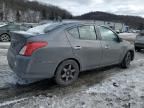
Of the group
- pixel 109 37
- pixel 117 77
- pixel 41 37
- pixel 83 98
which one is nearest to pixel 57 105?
pixel 83 98

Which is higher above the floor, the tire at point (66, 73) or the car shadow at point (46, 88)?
the tire at point (66, 73)

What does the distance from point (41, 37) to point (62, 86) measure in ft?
4.32

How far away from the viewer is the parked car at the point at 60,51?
441cm

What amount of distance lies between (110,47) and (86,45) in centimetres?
108

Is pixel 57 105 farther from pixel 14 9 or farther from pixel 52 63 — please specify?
pixel 14 9

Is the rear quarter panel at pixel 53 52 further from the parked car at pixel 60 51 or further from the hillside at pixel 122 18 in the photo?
the hillside at pixel 122 18

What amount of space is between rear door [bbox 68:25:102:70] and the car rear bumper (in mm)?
815

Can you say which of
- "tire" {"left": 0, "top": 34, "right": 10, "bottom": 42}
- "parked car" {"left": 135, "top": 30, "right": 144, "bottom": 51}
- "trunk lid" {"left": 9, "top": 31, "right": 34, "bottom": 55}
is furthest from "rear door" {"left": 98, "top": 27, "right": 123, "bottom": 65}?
"tire" {"left": 0, "top": 34, "right": 10, "bottom": 42}

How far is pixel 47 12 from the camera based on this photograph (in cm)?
12338

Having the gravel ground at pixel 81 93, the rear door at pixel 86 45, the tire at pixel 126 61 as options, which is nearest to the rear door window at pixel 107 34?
the rear door at pixel 86 45

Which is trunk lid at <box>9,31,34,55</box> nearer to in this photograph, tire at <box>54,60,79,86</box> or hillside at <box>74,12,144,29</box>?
tire at <box>54,60,79,86</box>

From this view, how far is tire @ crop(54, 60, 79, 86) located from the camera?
484cm

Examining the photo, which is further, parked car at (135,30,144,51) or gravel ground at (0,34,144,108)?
parked car at (135,30,144,51)

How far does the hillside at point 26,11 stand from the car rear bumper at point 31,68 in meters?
96.3
